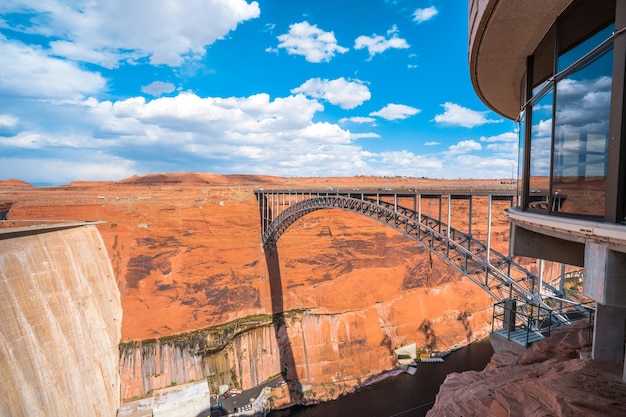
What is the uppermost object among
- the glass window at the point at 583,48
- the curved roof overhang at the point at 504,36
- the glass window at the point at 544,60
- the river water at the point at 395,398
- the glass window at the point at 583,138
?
the curved roof overhang at the point at 504,36

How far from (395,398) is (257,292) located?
13.2 m

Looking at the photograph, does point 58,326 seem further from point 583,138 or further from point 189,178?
point 189,178

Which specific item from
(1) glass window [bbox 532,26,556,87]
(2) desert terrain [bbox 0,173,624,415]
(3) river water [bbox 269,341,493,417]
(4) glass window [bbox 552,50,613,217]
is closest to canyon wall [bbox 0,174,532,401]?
(2) desert terrain [bbox 0,173,624,415]

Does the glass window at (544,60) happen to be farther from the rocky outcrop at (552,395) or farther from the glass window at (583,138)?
the rocky outcrop at (552,395)

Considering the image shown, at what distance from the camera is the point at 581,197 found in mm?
3414

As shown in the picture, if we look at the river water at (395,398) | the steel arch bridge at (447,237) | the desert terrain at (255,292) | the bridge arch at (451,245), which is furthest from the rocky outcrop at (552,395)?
the desert terrain at (255,292)

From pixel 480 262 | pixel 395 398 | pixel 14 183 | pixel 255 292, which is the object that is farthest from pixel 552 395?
pixel 14 183

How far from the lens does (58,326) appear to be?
54.9 feet

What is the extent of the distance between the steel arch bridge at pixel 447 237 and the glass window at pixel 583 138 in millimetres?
5888

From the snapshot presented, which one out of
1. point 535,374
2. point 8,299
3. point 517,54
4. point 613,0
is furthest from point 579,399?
point 8,299

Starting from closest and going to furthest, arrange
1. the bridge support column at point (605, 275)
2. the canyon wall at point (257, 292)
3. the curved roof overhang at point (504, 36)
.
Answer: the bridge support column at point (605, 275) → the curved roof overhang at point (504, 36) → the canyon wall at point (257, 292)

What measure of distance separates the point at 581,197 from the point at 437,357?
2913cm

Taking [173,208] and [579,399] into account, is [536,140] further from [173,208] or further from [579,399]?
[173,208]

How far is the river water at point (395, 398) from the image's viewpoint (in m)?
21.8
